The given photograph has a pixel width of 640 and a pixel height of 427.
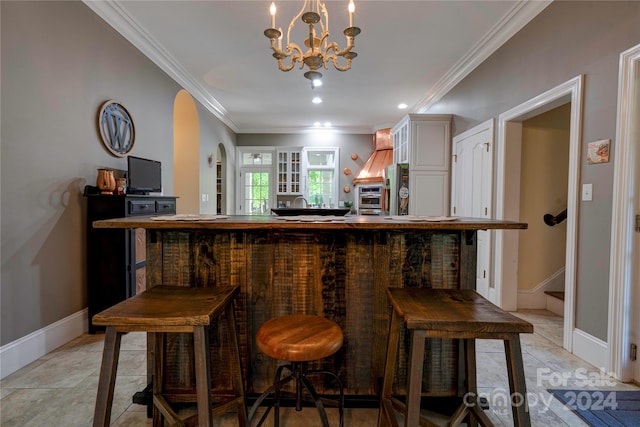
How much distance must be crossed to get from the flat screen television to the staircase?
428 cm

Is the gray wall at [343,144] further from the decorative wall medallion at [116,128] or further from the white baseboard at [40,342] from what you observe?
the white baseboard at [40,342]

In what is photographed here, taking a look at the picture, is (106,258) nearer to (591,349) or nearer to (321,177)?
(591,349)

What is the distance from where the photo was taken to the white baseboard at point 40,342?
1906 millimetres

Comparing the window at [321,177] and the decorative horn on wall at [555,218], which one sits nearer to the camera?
the decorative horn on wall at [555,218]

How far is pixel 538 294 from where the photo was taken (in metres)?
3.25

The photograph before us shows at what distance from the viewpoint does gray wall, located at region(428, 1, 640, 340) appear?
1923 mm

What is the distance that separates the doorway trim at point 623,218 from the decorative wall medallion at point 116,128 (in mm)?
3886

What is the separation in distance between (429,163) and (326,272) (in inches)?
136

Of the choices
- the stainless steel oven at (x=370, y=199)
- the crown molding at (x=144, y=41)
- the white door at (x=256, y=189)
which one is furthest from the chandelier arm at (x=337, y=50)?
the white door at (x=256, y=189)

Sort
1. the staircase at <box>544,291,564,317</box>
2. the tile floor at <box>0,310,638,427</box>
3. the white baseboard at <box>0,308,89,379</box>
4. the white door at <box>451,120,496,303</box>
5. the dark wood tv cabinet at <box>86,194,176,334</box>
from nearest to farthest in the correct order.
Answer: the tile floor at <box>0,310,638,427</box> < the white baseboard at <box>0,308,89,379</box> < the dark wood tv cabinet at <box>86,194,176,334</box> < the staircase at <box>544,291,564,317</box> < the white door at <box>451,120,496,303</box>

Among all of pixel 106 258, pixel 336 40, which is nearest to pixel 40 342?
pixel 106 258

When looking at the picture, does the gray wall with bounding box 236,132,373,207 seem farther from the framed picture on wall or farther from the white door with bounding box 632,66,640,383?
the white door with bounding box 632,66,640,383

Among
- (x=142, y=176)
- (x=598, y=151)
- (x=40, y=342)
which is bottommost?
(x=40, y=342)

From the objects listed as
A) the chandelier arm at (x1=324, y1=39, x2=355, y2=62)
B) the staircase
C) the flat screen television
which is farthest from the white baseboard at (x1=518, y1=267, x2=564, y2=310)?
the flat screen television
